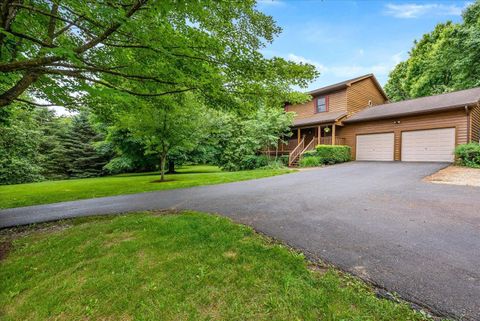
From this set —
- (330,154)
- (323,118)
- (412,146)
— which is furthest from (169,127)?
(412,146)

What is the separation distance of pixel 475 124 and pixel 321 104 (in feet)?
30.9

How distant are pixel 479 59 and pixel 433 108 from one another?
11187 millimetres

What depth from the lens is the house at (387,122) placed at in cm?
1207

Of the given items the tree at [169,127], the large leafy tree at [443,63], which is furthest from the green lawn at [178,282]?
the large leafy tree at [443,63]

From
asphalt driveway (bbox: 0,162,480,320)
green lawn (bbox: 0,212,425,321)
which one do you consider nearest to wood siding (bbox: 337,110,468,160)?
asphalt driveway (bbox: 0,162,480,320)

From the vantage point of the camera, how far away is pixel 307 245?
3.28 m

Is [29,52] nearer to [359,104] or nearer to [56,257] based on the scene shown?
[56,257]

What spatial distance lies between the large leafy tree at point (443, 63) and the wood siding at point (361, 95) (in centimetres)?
660

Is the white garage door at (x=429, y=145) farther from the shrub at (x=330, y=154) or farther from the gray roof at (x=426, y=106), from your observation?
the shrub at (x=330, y=154)

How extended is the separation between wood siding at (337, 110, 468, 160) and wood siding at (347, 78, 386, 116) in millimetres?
1754

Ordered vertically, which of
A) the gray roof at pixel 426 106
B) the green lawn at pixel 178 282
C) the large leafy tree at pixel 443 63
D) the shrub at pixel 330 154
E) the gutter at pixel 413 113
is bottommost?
the green lawn at pixel 178 282

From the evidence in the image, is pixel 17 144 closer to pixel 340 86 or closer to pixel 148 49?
pixel 148 49

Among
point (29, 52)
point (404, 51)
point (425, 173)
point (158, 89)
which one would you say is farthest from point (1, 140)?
point (404, 51)

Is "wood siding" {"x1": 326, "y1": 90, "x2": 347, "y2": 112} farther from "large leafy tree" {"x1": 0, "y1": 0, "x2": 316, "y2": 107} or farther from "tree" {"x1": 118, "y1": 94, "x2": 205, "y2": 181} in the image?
"large leafy tree" {"x1": 0, "y1": 0, "x2": 316, "y2": 107}
